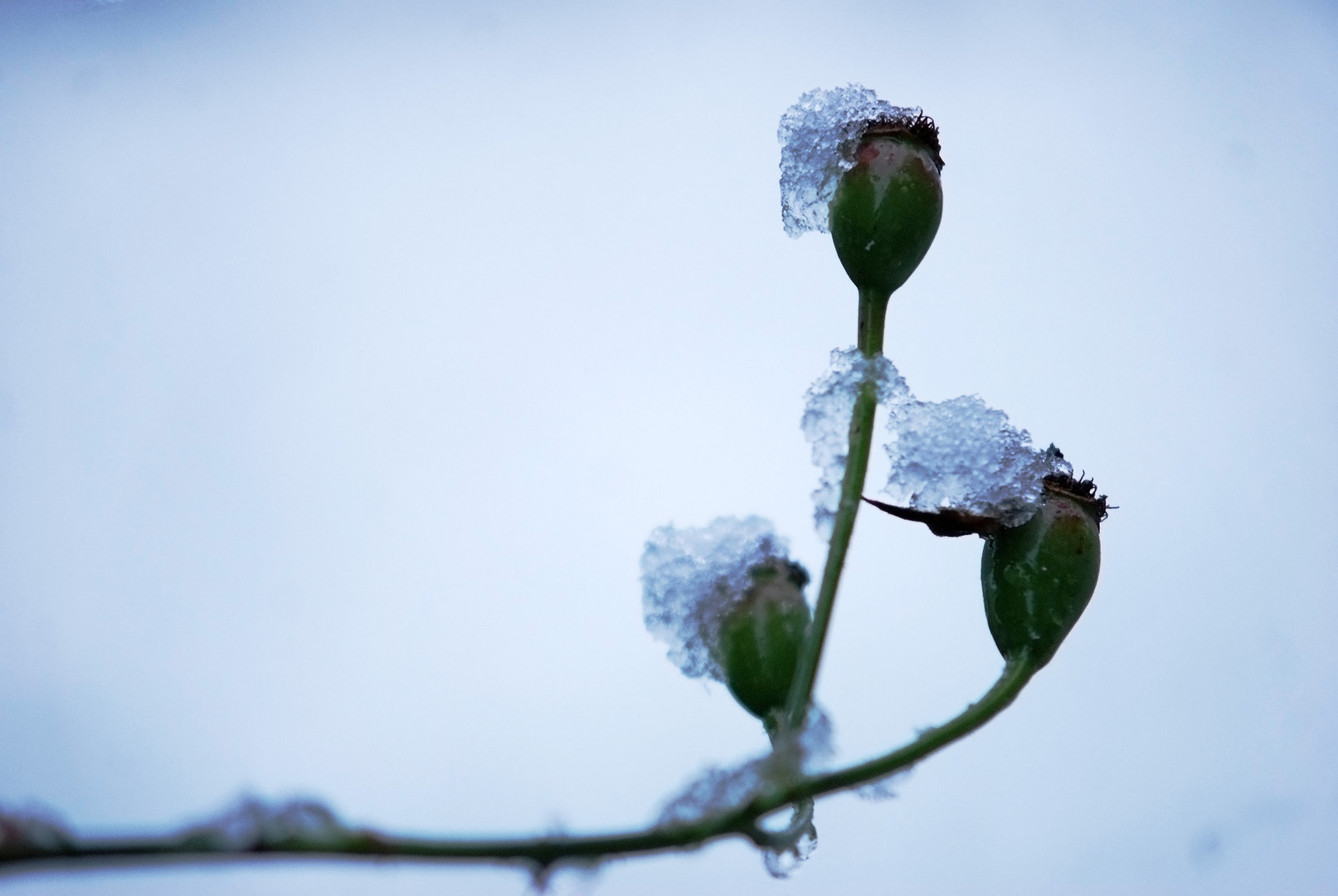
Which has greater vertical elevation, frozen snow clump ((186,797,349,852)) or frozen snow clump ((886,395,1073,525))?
frozen snow clump ((886,395,1073,525))

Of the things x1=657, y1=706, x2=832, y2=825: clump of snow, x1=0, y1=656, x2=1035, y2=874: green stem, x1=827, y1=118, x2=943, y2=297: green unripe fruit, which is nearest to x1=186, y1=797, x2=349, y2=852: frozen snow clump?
x1=0, y1=656, x2=1035, y2=874: green stem

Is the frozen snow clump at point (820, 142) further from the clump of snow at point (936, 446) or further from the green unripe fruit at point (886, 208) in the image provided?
the clump of snow at point (936, 446)

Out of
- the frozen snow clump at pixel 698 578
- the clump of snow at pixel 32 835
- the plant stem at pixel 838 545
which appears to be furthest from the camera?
the frozen snow clump at pixel 698 578

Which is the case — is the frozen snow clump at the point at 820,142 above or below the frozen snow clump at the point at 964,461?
above

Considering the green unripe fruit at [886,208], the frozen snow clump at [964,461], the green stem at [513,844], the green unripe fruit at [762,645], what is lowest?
the green stem at [513,844]

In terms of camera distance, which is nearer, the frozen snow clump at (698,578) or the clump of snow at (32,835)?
the clump of snow at (32,835)

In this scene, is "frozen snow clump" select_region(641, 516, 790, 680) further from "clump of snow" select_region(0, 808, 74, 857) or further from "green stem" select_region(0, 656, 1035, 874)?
"clump of snow" select_region(0, 808, 74, 857)

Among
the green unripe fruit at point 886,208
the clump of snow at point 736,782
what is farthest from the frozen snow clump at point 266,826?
the green unripe fruit at point 886,208

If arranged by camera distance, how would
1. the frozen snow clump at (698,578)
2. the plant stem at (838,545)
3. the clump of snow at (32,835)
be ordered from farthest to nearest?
the frozen snow clump at (698,578) → the plant stem at (838,545) → the clump of snow at (32,835)
